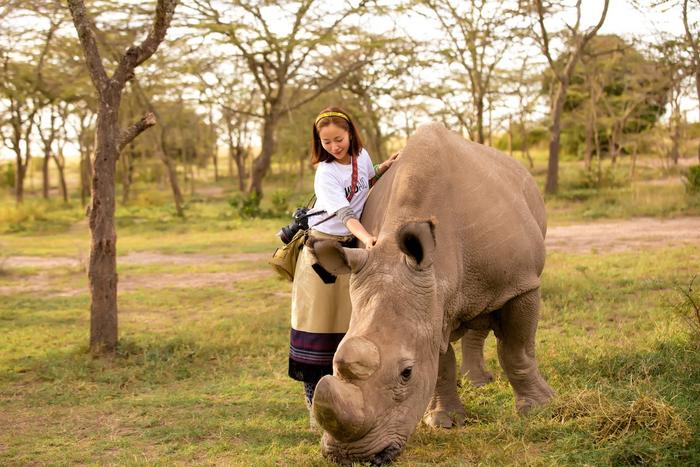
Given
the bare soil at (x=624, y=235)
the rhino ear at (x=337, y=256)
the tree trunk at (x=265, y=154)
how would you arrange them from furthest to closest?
the tree trunk at (x=265, y=154) → the bare soil at (x=624, y=235) → the rhino ear at (x=337, y=256)

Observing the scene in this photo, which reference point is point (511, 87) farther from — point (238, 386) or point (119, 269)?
point (238, 386)

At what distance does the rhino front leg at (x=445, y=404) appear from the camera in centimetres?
486

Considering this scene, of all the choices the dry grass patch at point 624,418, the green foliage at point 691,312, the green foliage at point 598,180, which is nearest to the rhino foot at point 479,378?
the dry grass patch at point 624,418

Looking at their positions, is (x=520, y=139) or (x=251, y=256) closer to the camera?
(x=251, y=256)

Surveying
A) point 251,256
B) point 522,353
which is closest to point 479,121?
point 251,256

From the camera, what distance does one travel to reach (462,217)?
4.34 metres

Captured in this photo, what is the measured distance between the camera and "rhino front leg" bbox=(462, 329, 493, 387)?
19.2 feet

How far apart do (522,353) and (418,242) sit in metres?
1.61

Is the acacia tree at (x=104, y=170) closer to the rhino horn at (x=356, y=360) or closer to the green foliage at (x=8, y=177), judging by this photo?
the rhino horn at (x=356, y=360)

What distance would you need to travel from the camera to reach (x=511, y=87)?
31.5 metres

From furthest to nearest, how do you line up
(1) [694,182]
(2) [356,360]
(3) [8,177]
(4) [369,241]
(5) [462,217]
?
(3) [8,177]
(1) [694,182]
(5) [462,217]
(4) [369,241]
(2) [356,360]

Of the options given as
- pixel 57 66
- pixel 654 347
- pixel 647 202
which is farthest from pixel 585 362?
pixel 57 66

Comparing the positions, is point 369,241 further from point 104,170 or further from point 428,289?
point 104,170

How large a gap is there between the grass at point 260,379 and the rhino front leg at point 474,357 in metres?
A: 0.14
